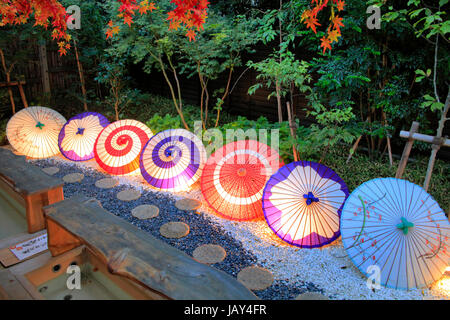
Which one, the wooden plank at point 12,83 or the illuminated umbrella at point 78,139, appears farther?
the wooden plank at point 12,83

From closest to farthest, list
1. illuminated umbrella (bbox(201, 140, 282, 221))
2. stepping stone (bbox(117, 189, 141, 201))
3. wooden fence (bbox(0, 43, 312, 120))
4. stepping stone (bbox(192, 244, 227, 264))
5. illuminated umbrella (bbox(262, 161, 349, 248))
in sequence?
stepping stone (bbox(192, 244, 227, 264)), illuminated umbrella (bbox(262, 161, 349, 248)), illuminated umbrella (bbox(201, 140, 282, 221)), stepping stone (bbox(117, 189, 141, 201)), wooden fence (bbox(0, 43, 312, 120))

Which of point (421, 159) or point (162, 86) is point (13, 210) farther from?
point (162, 86)

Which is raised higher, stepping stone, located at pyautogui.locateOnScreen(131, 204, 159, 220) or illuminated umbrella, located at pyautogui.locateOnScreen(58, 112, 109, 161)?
illuminated umbrella, located at pyautogui.locateOnScreen(58, 112, 109, 161)

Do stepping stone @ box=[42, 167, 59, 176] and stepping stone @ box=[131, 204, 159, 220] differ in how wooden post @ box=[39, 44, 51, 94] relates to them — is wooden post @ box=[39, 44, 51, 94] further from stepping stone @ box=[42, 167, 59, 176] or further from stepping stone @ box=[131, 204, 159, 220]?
stepping stone @ box=[131, 204, 159, 220]

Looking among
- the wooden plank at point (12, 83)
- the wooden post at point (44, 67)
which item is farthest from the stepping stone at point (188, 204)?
the wooden post at point (44, 67)

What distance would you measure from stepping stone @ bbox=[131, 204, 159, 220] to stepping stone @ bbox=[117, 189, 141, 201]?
1.12ft

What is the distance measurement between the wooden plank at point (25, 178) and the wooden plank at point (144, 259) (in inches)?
22.3

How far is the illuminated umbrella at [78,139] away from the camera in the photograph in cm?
586

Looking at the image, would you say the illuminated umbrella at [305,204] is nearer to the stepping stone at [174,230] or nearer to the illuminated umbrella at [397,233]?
the illuminated umbrella at [397,233]

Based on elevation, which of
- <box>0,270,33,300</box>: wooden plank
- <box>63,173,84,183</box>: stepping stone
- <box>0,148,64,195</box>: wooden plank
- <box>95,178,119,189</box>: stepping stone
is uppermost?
<box>0,148,64,195</box>: wooden plank

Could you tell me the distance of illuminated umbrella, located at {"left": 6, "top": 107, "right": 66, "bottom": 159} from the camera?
5.92 meters

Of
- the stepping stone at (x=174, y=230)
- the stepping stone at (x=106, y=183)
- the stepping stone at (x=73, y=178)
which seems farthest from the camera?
the stepping stone at (x=73, y=178)

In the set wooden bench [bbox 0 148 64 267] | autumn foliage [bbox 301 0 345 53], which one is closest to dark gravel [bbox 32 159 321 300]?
wooden bench [bbox 0 148 64 267]
